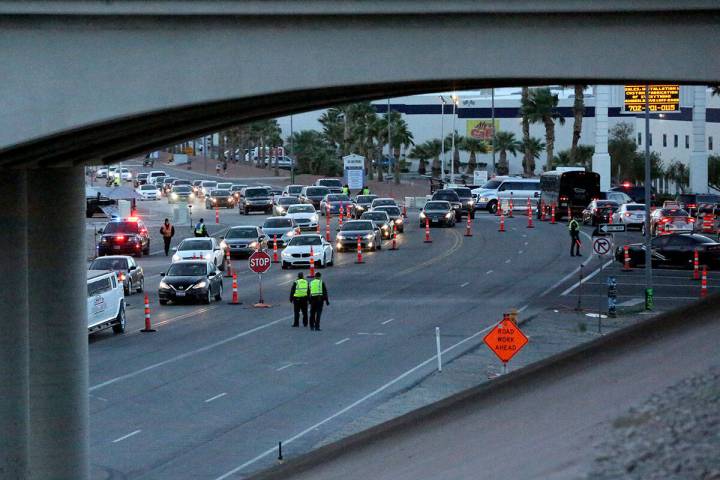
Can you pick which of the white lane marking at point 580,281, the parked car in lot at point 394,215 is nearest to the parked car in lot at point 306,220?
the parked car in lot at point 394,215

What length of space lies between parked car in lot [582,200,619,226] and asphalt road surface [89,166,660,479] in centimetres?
1614

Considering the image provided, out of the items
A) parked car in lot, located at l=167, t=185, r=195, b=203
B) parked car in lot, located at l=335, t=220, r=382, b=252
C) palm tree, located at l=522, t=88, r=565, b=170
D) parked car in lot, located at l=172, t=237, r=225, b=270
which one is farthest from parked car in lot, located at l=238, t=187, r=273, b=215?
parked car in lot, located at l=172, t=237, r=225, b=270

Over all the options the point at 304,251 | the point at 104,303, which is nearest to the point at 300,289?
the point at 104,303

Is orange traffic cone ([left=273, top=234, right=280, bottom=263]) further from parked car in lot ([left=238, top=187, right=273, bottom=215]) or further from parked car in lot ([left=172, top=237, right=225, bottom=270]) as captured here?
parked car in lot ([left=238, top=187, right=273, bottom=215])

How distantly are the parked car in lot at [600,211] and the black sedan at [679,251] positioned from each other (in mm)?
17784

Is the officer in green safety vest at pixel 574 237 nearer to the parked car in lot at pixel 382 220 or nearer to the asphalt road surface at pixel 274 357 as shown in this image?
the asphalt road surface at pixel 274 357

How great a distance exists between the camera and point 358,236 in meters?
55.2

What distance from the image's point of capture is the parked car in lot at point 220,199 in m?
88.9

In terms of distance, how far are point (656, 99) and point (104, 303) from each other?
151 ft

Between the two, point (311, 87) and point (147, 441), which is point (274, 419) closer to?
point (147, 441)

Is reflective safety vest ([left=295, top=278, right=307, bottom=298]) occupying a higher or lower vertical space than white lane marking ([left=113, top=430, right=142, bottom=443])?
higher

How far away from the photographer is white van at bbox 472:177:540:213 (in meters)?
82.5

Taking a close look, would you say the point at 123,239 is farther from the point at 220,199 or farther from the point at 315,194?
the point at 220,199

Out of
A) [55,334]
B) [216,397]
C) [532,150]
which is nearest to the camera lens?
[55,334]
